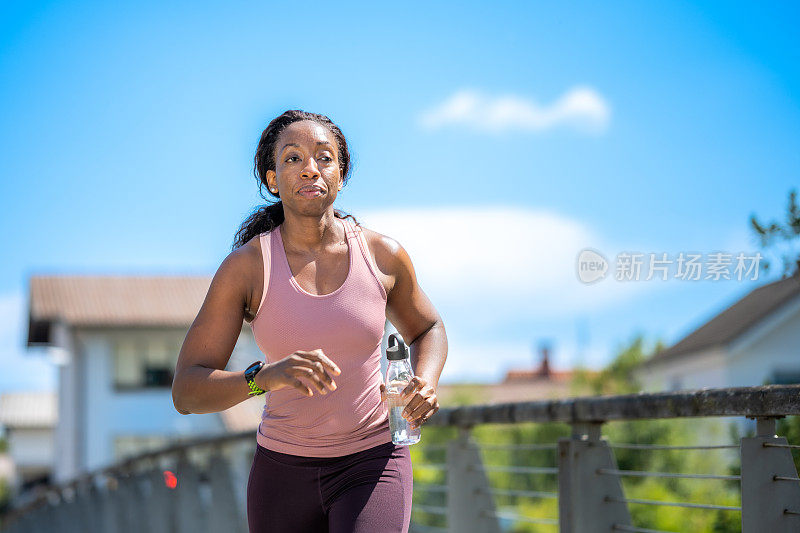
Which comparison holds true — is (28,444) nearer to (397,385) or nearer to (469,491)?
(469,491)

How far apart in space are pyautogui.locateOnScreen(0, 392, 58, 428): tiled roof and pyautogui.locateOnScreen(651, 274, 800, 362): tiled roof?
38833 mm

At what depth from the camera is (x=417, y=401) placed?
2.91 m

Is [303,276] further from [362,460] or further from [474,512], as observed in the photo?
[474,512]

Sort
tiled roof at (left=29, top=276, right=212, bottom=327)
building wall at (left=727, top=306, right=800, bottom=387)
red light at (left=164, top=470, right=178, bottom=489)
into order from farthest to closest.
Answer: tiled roof at (left=29, top=276, right=212, bottom=327) < building wall at (left=727, top=306, right=800, bottom=387) < red light at (left=164, top=470, right=178, bottom=489)

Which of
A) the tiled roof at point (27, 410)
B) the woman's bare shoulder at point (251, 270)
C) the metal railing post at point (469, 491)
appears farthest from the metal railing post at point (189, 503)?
the tiled roof at point (27, 410)

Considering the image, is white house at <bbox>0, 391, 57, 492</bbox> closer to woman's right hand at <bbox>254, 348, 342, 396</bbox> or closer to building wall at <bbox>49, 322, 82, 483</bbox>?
building wall at <bbox>49, 322, 82, 483</bbox>

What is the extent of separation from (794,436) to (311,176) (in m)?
2.68

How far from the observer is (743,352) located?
20703mm

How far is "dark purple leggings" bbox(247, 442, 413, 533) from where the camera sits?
3033mm

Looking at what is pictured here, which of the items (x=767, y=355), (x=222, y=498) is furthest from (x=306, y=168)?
(x=767, y=355)

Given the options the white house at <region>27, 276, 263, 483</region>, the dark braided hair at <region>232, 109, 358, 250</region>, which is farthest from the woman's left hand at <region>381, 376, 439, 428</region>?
the white house at <region>27, 276, 263, 483</region>

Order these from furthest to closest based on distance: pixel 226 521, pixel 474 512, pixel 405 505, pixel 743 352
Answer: pixel 743 352
pixel 226 521
pixel 474 512
pixel 405 505

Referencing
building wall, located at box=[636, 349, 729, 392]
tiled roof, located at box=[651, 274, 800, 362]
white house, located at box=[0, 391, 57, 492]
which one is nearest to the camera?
tiled roof, located at box=[651, 274, 800, 362]

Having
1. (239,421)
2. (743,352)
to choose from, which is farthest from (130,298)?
(743,352)
